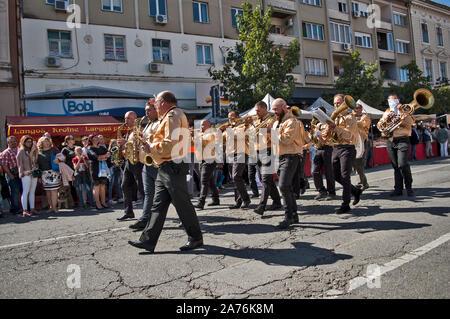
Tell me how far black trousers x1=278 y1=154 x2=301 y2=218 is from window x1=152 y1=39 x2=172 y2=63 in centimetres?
1734

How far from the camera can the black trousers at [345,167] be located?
19.6 ft

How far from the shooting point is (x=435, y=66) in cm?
3731

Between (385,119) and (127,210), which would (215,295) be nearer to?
(127,210)

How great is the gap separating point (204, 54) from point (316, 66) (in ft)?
33.2

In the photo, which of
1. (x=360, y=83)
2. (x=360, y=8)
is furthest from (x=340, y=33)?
(x=360, y=83)

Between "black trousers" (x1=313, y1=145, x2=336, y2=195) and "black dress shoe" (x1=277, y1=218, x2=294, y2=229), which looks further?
"black trousers" (x1=313, y1=145, x2=336, y2=195)

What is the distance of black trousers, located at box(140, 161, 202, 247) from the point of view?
432 cm

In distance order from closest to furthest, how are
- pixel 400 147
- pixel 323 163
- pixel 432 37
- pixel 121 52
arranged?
1. pixel 400 147
2. pixel 323 163
3. pixel 121 52
4. pixel 432 37

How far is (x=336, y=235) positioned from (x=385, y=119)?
393cm

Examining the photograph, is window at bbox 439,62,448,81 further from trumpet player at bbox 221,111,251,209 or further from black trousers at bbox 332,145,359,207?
black trousers at bbox 332,145,359,207

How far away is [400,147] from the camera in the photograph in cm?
733

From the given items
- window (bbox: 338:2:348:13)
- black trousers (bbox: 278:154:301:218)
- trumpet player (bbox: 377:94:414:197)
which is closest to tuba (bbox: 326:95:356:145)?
black trousers (bbox: 278:154:301:218)

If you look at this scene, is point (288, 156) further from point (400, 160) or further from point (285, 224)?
point (400, 160)

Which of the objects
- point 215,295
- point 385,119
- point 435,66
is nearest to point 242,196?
point 385,119
